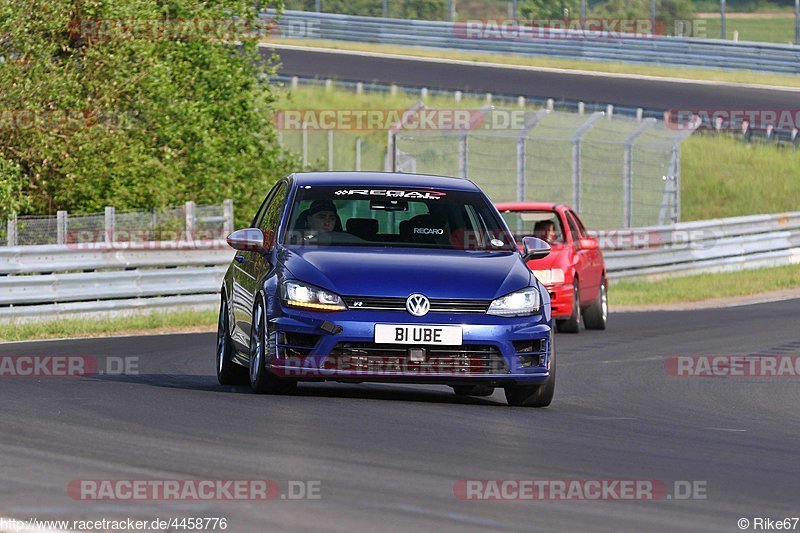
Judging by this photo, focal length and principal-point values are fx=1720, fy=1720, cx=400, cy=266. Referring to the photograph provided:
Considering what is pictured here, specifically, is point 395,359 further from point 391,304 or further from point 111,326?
point 111,326

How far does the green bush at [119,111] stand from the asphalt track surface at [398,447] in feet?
36.7

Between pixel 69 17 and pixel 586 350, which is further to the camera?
pixel 69 17

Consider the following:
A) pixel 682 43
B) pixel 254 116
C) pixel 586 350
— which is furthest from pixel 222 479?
pixel 682 43

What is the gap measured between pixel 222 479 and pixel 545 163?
116 ft

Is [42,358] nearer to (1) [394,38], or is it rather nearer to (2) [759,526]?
(2) [759,526]

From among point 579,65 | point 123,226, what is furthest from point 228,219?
point 579,65

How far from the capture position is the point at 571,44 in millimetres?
55625

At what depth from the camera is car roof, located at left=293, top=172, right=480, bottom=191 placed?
12086 millimetres

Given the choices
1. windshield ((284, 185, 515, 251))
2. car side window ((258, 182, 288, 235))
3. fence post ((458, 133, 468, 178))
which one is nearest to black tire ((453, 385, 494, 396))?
windshield ((284, 185, 515, 251))

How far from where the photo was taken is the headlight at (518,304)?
10.8 meters

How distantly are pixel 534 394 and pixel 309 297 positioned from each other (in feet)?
5.72

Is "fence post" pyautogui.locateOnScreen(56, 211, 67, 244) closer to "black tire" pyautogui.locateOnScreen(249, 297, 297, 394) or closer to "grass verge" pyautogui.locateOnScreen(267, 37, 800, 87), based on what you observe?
"black tire" pyautogui.locateOnScreen(249, 297, 297, 394)

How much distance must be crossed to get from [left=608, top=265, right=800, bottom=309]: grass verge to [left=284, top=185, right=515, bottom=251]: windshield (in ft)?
49.7

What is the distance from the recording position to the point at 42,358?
1499cm
